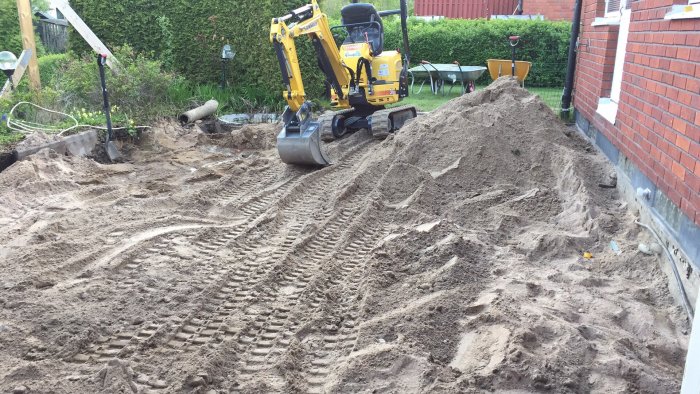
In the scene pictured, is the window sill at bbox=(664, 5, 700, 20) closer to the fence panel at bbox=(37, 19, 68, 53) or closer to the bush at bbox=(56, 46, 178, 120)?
the bush at bbox=(56, 46, 178, 120)

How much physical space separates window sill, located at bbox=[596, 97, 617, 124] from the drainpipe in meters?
2.50

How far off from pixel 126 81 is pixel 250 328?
25.9 feet

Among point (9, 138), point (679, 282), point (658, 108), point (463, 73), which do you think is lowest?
point (679, 282)

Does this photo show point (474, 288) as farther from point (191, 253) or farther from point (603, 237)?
point (191, 253)

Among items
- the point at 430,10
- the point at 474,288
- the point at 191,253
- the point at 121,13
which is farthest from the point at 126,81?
the point at 430,10

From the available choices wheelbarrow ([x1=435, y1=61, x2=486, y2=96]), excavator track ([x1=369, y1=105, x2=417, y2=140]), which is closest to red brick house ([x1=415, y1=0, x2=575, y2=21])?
wheelbarrow ([x1=435, y1=61, x2=486, y2=96])

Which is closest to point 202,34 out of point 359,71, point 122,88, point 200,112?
point 200,112

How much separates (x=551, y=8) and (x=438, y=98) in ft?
35.5

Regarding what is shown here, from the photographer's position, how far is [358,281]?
13.7 feet

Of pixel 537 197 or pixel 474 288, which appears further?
pixel 537 197

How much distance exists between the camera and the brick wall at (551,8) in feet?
68.8

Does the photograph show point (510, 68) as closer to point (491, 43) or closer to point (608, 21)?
point (491, 43)

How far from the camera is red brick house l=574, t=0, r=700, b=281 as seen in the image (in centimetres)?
383

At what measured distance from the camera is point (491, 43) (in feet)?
52.3
